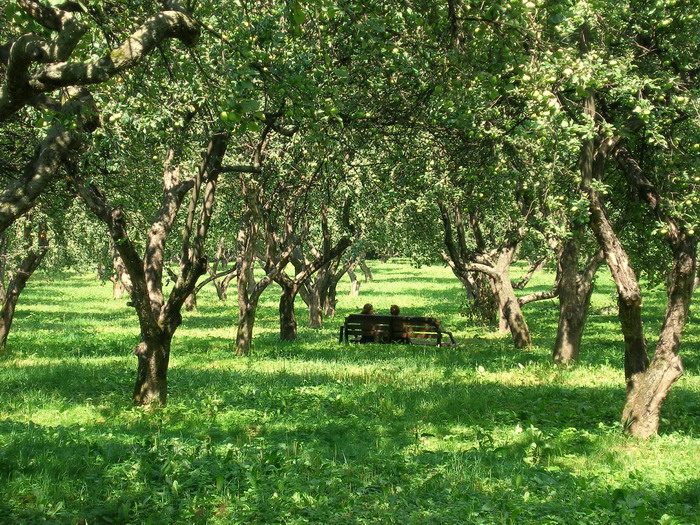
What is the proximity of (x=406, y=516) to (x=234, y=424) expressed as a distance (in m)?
4.40

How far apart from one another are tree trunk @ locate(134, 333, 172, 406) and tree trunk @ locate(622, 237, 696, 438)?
7137 millimetres

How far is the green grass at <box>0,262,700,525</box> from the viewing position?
23.0 ft

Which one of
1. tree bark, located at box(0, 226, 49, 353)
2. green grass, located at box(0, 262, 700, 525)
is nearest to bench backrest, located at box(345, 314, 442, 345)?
green grass, located at box(0, 262, 700, 525)

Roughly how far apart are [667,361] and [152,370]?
7.78 meters

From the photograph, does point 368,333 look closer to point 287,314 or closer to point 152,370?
point 287,314

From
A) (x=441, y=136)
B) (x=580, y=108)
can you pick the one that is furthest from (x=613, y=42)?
(x=441, y=136)

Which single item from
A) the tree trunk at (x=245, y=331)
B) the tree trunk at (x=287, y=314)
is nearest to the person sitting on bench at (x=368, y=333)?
the tree trunk at (x=287, y=314)

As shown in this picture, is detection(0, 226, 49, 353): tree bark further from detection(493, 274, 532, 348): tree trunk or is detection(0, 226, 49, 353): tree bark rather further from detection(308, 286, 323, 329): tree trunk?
detection(493, 274, 532, 348): tree trunk

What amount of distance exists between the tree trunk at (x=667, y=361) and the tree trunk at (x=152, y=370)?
714 cm

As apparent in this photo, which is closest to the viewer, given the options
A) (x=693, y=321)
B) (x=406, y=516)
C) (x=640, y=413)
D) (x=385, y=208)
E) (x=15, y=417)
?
(x=406, y=516)

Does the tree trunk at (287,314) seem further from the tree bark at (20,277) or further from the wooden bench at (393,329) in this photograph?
the tree bark at (20,277)

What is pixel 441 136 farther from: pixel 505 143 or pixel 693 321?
pixel 693 321

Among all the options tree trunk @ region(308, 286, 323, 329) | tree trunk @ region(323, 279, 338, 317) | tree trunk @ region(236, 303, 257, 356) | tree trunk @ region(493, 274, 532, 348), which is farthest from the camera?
tree trunk @ region(323, 279, 338, 317)

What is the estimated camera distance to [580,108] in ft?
35.3
